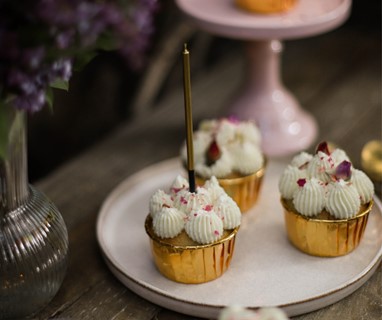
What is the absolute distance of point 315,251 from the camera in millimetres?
1058

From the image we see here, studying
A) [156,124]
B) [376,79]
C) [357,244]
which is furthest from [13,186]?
[376,79]

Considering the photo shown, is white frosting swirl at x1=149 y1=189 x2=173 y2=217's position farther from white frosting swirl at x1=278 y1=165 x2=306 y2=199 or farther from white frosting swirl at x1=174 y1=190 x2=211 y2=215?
white frosting swirl at x1=278 y1=165 x2=306 y2=199

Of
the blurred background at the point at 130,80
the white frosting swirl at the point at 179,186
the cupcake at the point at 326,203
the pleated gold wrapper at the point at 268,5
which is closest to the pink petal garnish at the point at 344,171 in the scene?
the cupcake at the point at 326,203

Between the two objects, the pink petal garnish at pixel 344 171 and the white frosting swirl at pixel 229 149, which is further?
the white frosting swirl at pixel 229 149

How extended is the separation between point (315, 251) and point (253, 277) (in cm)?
10

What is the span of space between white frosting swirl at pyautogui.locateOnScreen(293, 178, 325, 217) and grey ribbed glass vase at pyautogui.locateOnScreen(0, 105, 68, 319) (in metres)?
0.34

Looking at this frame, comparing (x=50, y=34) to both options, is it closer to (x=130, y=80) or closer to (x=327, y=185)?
(x=327, y=185)

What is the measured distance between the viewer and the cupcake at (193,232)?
0.97m

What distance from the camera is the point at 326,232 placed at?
1.02m

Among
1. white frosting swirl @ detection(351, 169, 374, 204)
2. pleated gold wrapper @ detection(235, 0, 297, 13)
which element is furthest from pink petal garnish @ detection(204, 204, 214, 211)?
pleated gold wrapper @ detection(235, 0, 297, 13)

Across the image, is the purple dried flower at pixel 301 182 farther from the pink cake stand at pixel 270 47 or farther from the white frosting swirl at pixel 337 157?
the pink cake stand at pixel 270 47

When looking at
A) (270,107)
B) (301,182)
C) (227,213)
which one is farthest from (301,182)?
(270,107)

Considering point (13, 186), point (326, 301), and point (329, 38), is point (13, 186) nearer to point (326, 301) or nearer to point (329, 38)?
point (326, 301)

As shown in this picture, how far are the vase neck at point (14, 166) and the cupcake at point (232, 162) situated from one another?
32 cm
